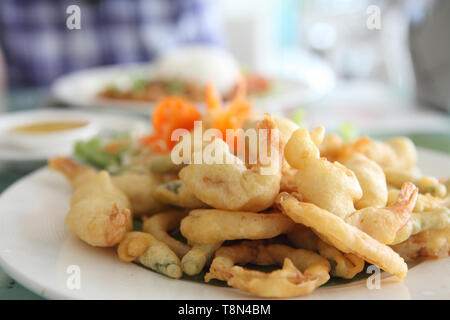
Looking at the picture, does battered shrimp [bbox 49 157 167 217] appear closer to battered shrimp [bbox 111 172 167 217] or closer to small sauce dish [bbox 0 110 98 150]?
battered shrimp [bbox 111 172 167 217]

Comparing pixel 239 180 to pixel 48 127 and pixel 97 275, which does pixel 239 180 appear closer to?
pixel 97 275

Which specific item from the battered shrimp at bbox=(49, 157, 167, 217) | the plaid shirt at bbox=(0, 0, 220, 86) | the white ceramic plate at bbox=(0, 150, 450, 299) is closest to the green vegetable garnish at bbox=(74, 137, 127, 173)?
the battered shrimp at bbox=(49, 157, 167, 217)

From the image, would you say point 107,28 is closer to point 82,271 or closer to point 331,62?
point 82,271

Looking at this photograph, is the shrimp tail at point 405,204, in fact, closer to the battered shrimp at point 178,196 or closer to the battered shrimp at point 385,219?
the battered shrimp at point 385,219

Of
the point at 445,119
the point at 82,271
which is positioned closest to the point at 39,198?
Answer: the point at 82,271

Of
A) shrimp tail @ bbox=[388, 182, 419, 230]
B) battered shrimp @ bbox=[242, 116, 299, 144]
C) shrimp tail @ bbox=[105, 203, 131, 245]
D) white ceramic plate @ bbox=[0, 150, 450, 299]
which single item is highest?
battered shrimp @ bbox=[242, 116, 299, 144]

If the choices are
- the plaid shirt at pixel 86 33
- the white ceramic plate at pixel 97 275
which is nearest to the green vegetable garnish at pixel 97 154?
the white ceramic plate at pixel 97 275
